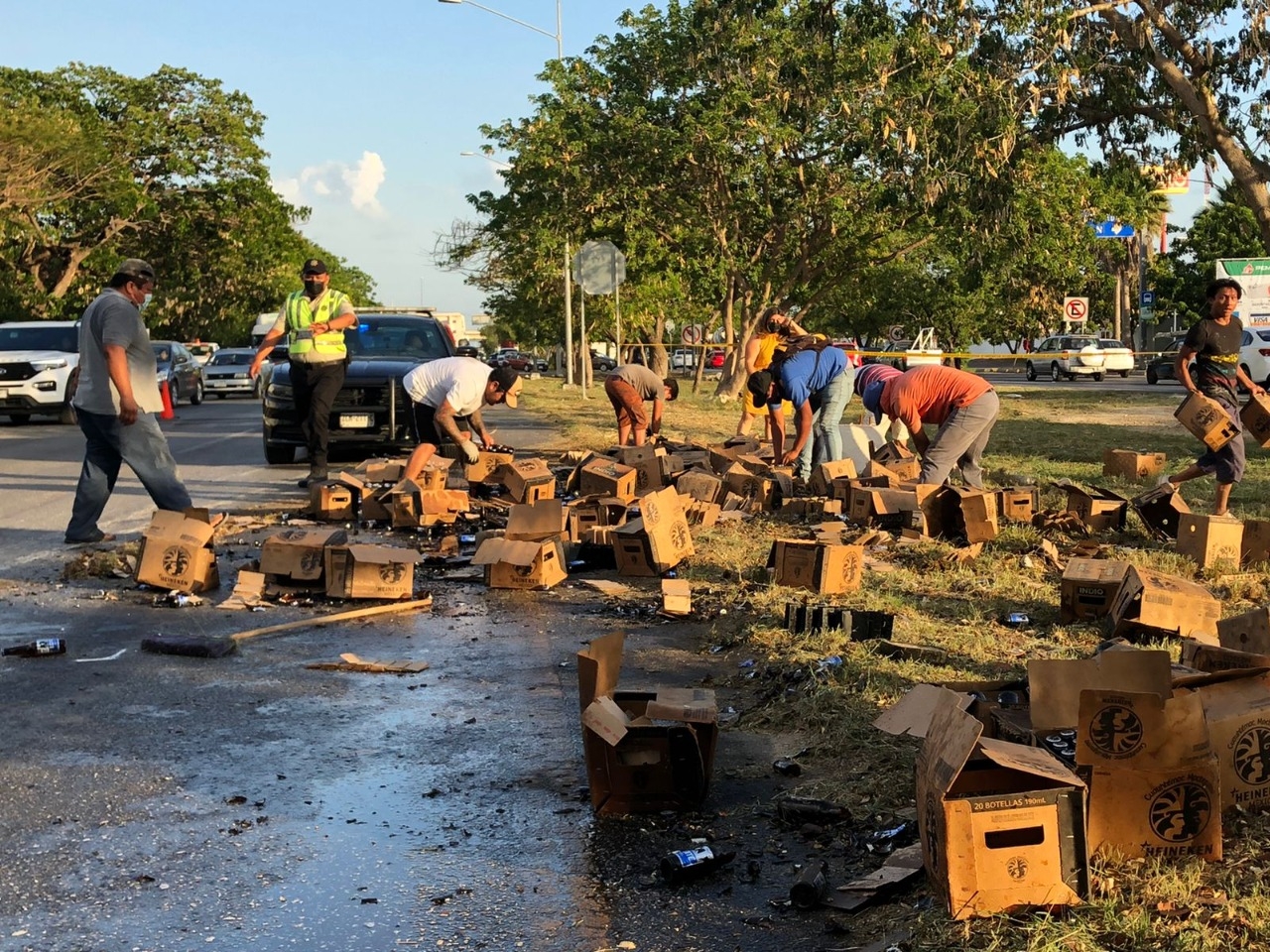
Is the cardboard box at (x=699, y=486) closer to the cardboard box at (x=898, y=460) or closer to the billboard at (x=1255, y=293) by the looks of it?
the cardboard box at (x=898, y=460)

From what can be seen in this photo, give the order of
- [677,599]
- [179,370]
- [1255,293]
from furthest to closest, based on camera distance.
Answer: [1255,293] < [179,370] < [677,599]

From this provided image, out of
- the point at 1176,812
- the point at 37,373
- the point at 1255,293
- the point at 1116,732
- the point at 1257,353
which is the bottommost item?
the point at 1176,812

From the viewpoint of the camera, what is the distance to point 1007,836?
3.51 meters

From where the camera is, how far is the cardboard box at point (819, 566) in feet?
26.9

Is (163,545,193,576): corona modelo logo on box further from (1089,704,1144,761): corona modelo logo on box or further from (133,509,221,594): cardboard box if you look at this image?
(1089,704,1144,761): corona modelo logo on box

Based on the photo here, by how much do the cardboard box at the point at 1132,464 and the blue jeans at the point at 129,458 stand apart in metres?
8.76

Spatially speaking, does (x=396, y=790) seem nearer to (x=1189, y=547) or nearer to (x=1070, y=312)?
(x=1189, y=547)

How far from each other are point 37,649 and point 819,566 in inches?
163

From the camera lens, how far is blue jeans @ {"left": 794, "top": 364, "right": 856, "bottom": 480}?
13.0 meters

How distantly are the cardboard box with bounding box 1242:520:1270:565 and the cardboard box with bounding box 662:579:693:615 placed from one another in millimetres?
3517

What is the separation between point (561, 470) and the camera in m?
15.1

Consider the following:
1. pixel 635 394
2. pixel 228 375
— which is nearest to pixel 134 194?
pixel 228 375

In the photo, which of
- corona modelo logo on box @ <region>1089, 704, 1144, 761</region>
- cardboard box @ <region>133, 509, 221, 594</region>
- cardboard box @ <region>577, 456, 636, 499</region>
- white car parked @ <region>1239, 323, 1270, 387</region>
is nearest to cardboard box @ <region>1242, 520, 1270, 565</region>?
cardboard box @ <region>577, 456, 636, 499</region>

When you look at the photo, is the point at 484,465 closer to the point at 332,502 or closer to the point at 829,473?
the point at 332,502
